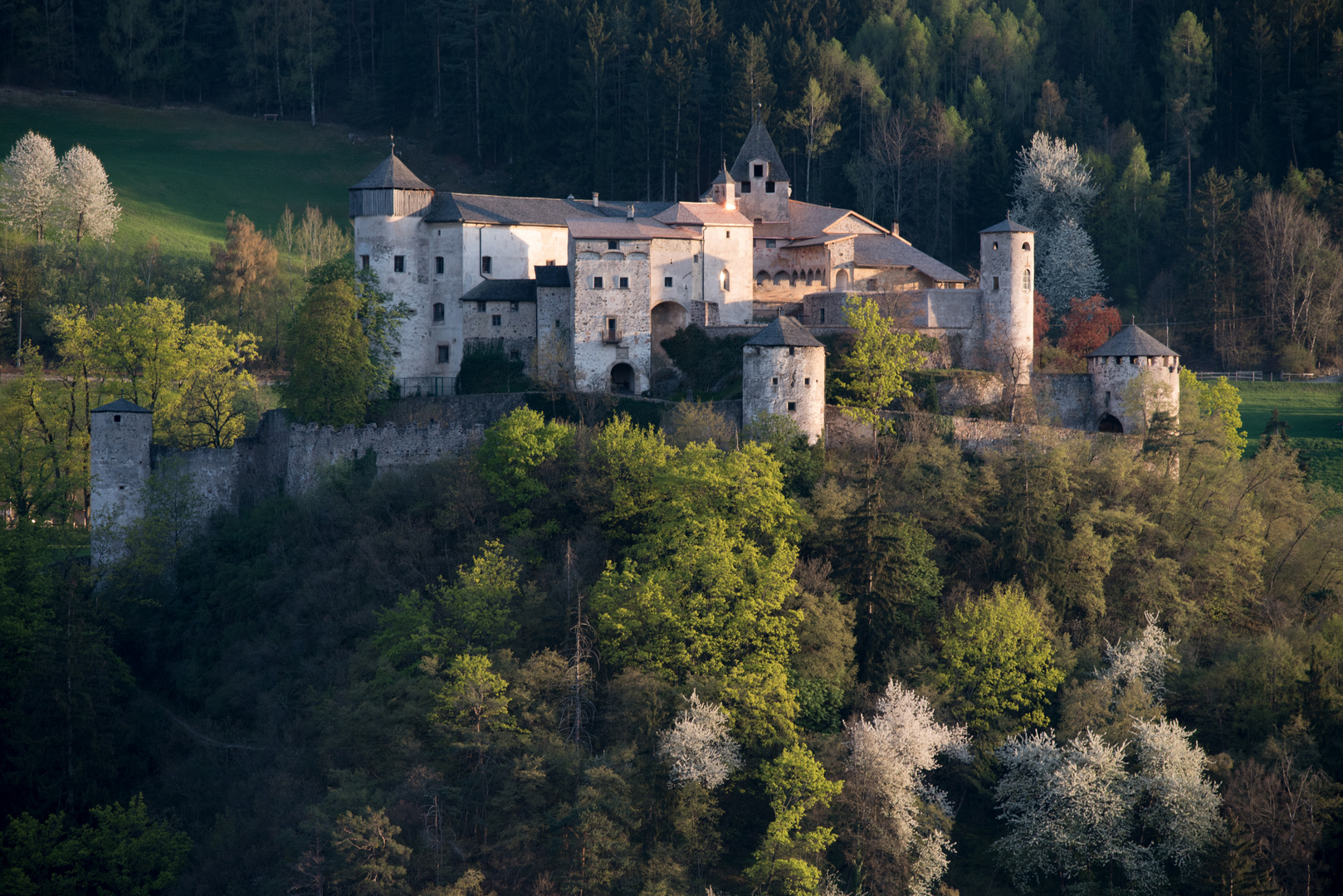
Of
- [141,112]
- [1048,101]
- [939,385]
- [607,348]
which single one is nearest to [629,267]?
[607,348]

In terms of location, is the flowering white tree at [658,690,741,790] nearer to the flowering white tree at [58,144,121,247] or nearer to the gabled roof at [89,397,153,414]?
the gabled roof at [89,397,153,414]

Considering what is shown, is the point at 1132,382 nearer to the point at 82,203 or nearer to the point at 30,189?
the point at 82,203

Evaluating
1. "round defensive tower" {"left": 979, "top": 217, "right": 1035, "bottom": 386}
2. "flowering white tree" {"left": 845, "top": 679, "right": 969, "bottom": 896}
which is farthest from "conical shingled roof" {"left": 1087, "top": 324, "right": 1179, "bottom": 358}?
"flowering white tree" {"left": 845, "top": 679, "right": 969, "bottom": 896}

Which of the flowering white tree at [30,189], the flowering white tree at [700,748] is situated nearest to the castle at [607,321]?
the flowering white tree at [700,748]

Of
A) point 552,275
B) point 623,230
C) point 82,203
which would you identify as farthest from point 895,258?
point 82,203

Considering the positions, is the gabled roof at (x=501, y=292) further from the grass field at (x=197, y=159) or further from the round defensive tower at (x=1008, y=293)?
the grass field at (x=197, y=159)

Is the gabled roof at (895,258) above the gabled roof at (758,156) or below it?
below
